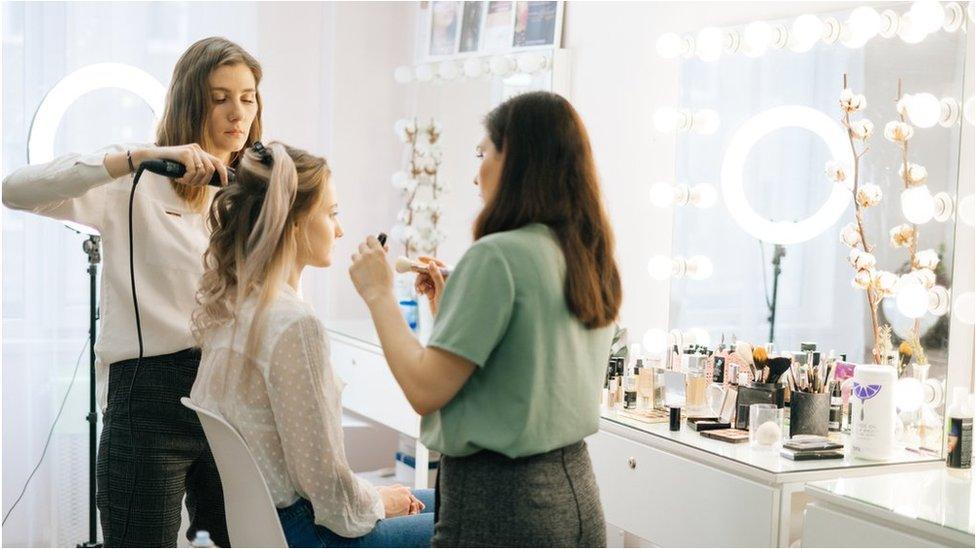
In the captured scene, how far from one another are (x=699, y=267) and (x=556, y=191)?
1.19 m

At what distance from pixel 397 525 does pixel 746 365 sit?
89 centimetres

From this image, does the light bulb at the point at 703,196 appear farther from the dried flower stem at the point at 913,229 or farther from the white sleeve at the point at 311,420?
the white sleeve at the point at 311,420

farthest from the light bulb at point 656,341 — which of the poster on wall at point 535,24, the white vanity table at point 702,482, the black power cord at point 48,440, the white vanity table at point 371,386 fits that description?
the black power cord at point 48,440

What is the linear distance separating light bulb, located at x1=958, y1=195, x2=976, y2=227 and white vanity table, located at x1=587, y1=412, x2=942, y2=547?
0.44 meters

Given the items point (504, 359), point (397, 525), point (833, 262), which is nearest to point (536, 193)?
point (504, 359)

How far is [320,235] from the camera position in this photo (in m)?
1.64

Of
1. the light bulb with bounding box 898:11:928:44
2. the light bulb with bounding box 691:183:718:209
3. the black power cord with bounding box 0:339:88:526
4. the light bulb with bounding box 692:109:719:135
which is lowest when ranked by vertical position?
the black power cord with bounding box 0:339:88:526

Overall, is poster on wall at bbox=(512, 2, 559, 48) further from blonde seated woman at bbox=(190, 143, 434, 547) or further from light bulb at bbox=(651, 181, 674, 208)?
blonde seated woman at bbox=(190, 143, 434, 547)

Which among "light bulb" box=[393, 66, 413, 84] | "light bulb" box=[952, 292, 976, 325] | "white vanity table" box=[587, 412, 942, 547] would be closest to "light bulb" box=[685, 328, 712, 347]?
"white vanity table" box=[587, 412, 942, 547]

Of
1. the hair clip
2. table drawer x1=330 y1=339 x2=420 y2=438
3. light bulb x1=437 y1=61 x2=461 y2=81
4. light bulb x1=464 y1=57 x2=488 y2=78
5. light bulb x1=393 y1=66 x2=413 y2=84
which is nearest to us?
the hair clip

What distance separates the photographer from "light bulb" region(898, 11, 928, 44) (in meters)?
1.96

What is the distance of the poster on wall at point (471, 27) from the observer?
318 cm

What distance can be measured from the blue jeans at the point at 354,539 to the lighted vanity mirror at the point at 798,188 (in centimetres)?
100

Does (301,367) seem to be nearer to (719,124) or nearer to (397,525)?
(397,525)
